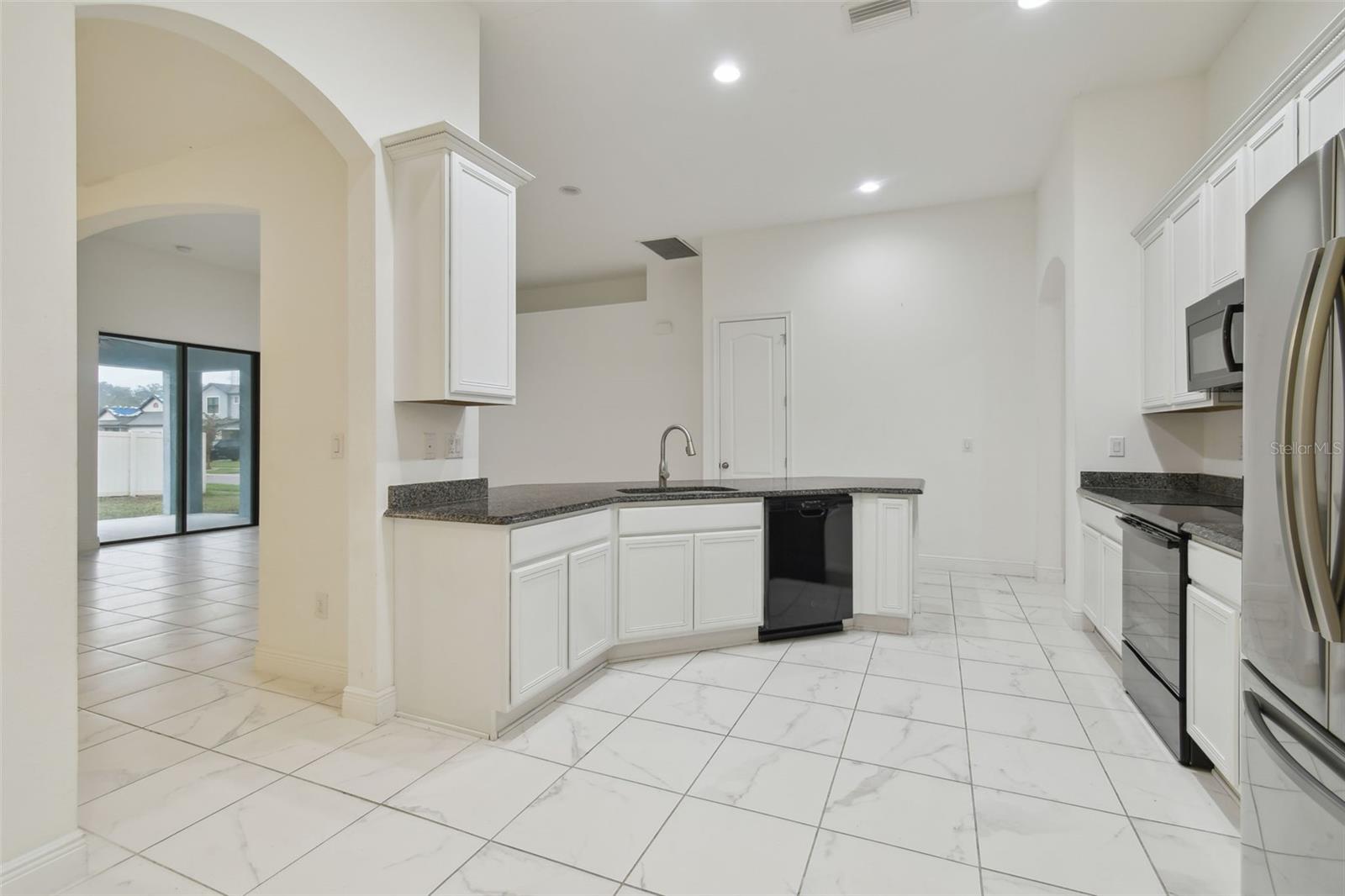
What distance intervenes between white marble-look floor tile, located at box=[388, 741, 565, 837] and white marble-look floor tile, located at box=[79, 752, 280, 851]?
529mm

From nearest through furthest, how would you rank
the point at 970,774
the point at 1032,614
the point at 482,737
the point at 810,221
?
the point at 970,774
the point at 482,737
the point at 1032,614
the point at 810,221

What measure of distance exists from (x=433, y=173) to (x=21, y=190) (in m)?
1.23

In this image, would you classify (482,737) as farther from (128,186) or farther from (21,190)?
(128,186)

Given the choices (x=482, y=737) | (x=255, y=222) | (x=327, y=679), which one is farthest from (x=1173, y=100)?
(x=255, y=222)

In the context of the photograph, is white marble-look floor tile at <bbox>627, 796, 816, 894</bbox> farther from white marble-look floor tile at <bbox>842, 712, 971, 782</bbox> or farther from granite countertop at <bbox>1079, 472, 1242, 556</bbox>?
granite countertop at <bbox>1079, 472, 1242, 556</bbox>

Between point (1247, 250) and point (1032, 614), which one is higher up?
point (1247, 250)

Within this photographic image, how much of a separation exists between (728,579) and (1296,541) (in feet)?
7.57

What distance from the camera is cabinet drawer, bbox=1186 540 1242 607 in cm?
174

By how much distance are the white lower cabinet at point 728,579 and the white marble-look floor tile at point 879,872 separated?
→ 60.3 inches

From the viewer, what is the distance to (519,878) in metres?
1.54

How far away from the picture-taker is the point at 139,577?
485 centimetres

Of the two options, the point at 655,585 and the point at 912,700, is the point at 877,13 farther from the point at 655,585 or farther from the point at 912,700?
the point at 912,700

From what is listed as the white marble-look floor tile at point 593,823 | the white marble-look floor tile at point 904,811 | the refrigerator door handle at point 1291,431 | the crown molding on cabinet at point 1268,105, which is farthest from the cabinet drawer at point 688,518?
the crown molding on cabinet at point 1268,105

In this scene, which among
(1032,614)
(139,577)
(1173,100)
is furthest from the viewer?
(139,577)
